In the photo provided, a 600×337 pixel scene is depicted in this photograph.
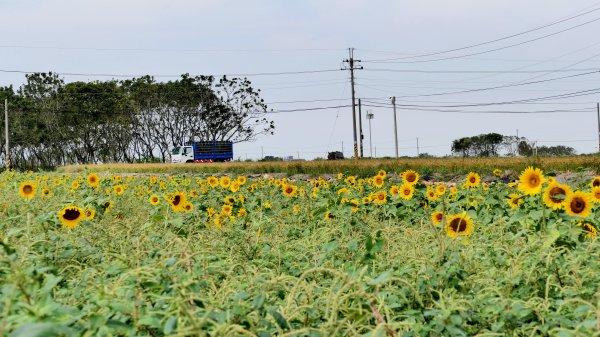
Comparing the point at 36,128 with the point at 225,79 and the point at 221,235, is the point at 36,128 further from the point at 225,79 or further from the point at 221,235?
the point at 221,235

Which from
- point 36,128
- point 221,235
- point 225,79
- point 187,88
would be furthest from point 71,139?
point 221,235

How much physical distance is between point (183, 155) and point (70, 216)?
44.2 m

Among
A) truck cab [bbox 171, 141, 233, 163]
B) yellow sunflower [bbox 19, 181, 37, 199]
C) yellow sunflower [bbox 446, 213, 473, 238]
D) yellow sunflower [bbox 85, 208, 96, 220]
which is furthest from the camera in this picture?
truck cab [bbox 171, 141, 233, 163]

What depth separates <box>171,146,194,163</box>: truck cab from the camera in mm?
47381

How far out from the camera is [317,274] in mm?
3105

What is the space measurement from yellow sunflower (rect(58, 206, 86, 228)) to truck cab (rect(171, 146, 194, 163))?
1701 inches

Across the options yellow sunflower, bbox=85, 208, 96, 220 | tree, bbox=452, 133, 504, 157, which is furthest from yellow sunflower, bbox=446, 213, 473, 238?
tree, bbox=452, 133, 504, 157

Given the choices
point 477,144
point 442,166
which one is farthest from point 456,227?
point 477,144

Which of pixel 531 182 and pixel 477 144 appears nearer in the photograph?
pixel 531 182

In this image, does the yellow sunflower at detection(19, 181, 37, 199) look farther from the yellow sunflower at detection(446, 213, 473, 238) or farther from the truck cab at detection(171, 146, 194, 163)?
the truck cab at detection(171, 146, 194, 163)

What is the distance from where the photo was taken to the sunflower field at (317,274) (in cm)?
166

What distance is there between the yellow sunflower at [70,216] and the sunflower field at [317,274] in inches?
0.4

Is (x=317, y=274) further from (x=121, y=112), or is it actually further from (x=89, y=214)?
(x=121, y=112)

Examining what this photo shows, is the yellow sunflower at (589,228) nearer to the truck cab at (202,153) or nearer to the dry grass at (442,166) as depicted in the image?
the dry grass at (442,166)
